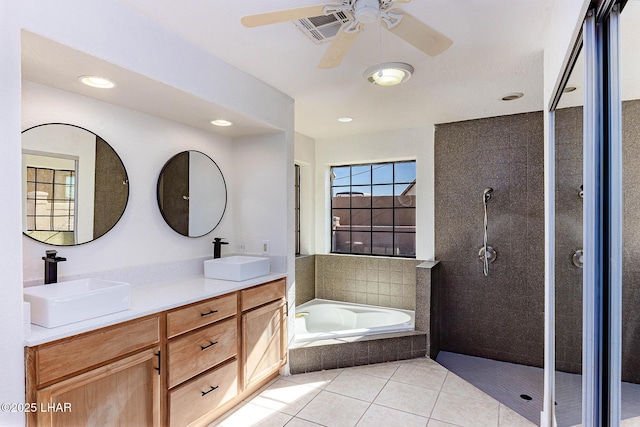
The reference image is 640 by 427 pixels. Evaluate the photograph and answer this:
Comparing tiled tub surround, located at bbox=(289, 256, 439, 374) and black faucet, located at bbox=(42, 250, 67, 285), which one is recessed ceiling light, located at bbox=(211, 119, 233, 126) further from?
tiled tub surround, located at bbox=(289, 256, 439, 374)

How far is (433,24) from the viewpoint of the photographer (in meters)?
1.95

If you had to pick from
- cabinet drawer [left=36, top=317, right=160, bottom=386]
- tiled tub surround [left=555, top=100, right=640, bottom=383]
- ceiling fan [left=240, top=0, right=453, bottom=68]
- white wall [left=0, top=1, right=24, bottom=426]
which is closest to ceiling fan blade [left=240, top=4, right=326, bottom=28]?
ceiling fan [left=240, top=0, right=453, bottom=68]

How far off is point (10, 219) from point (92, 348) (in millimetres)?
689

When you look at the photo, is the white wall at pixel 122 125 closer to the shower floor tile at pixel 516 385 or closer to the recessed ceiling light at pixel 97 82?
the recessed ceiling light at pixel 97 82

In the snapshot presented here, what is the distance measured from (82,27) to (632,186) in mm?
2133

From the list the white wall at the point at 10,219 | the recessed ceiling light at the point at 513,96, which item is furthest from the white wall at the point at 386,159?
the white wall at the point at 10,219

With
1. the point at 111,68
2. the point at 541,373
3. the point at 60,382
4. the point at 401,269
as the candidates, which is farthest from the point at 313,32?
the point at 541,373

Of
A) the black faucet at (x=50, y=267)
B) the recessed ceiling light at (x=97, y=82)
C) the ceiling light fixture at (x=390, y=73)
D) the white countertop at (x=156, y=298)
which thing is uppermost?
the ceiling light fixture at (x=390, y=73)

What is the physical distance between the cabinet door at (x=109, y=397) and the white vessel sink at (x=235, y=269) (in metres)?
0.81

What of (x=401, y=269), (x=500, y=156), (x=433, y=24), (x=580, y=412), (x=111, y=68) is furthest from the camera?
(x=401, y=269)

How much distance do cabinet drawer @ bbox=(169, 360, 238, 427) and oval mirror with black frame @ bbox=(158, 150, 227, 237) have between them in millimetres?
1108

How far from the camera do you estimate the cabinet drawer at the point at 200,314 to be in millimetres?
2098

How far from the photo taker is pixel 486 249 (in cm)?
368

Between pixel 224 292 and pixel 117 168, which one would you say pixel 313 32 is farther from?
pixel 224 292
